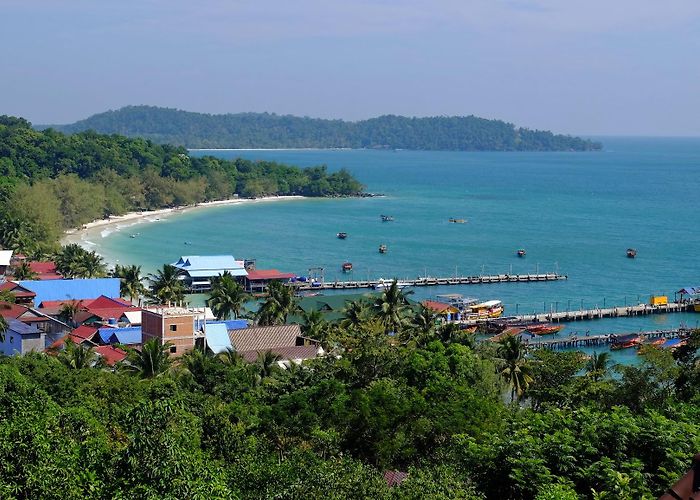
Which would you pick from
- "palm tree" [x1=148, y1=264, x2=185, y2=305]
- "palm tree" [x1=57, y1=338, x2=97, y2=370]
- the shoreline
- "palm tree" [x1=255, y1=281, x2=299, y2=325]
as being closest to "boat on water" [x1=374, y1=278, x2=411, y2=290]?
"palm tree" [x1=148, y1=264, x2=185, y2=305]

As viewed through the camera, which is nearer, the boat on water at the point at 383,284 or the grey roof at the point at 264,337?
the grey roof at the point at 264,337

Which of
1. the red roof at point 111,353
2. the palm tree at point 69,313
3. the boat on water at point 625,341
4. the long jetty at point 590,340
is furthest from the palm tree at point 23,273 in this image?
the boat on water at point 625,341

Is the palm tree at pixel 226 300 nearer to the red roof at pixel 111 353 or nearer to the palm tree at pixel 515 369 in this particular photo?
the red roof at pixel 111 353

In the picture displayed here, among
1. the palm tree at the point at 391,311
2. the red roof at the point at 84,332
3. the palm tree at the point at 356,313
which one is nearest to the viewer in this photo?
the palm tree at the point at 356,313

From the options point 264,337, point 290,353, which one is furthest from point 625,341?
point 290,353

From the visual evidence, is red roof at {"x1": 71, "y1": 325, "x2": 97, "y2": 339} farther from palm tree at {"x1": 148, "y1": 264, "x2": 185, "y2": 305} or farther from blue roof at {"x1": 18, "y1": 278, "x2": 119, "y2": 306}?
blue roof at {"x1": 18, "y1": 278, "x2": 119, "y2": 306}

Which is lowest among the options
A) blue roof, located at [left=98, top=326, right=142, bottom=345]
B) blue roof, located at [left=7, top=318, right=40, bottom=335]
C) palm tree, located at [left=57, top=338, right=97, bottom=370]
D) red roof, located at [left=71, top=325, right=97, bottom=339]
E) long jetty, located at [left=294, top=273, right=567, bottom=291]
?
long jetty, located at [left=294, top=273, right=567, bottom=291]
